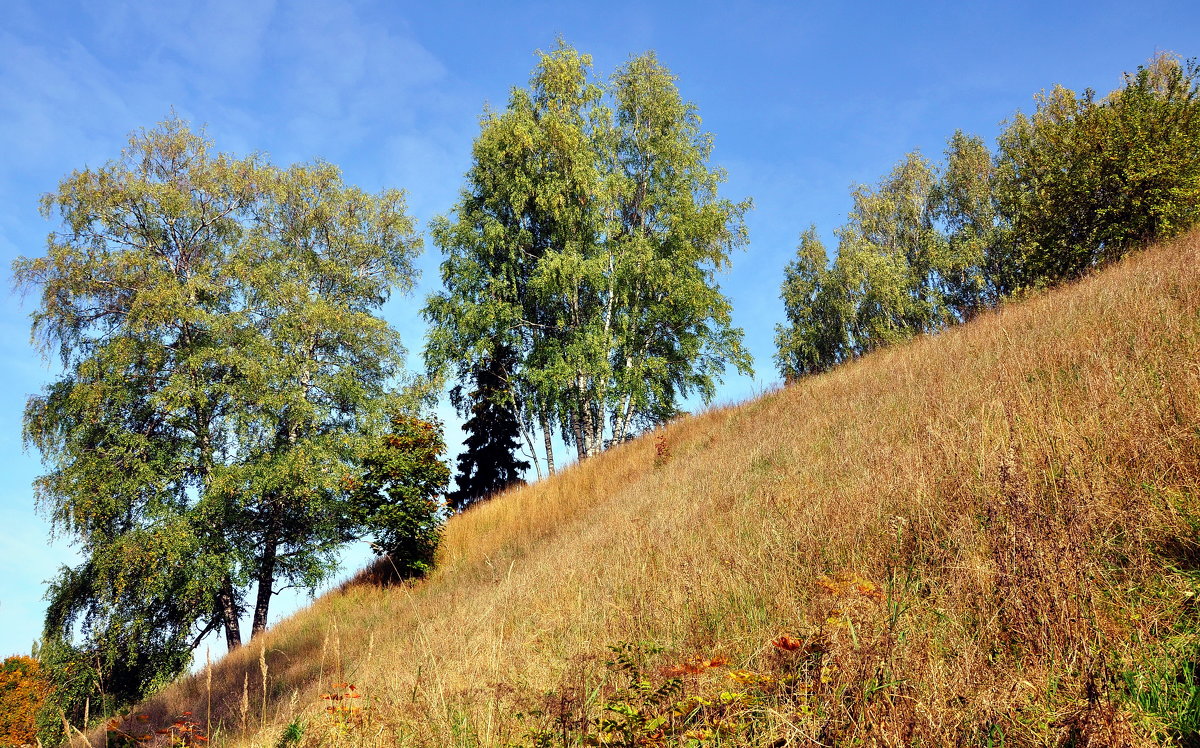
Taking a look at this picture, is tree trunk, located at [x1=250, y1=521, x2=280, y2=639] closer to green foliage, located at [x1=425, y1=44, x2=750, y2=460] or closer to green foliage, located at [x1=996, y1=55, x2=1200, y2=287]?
green foliage, located at [x1=425, y1=44, x2=750, y2=460]

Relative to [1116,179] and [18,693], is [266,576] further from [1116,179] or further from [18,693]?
[1116,179]

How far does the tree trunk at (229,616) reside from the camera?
17.1 meters

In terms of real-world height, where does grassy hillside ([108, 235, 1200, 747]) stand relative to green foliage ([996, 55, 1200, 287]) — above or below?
below

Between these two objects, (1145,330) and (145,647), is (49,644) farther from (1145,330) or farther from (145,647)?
(1145,330)

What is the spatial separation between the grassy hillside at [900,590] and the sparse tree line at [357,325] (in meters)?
6.61

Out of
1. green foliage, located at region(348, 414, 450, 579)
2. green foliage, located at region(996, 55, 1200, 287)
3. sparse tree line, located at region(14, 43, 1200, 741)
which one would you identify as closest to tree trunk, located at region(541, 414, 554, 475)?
sparse tree line, located at region(14, 43, 1200, 741)

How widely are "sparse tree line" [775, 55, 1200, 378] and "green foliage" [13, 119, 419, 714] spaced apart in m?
17.9

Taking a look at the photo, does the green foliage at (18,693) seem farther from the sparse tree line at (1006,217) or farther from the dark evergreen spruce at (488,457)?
the sparse tree line at (1006,217)

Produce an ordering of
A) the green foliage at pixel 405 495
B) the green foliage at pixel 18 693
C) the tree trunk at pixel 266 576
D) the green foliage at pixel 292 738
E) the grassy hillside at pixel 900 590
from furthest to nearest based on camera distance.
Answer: the green foliage at pixel 18 693 → the tree trunk at pixel 266 576 → the green foliage at pixel 405 495 → the green foliage at pixel 292 738 → the grassy hillside at pixel 900 590

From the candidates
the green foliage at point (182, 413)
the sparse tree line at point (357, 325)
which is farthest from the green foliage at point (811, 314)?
the green foliage at point (182, 413)

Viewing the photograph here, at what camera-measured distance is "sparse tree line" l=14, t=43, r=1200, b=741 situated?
15516 millimetres

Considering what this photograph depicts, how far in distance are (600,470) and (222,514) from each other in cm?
1083

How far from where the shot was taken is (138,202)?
1764 centimetres

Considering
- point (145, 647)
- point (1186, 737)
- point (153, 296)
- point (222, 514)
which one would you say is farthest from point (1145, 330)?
point (145, 647)
